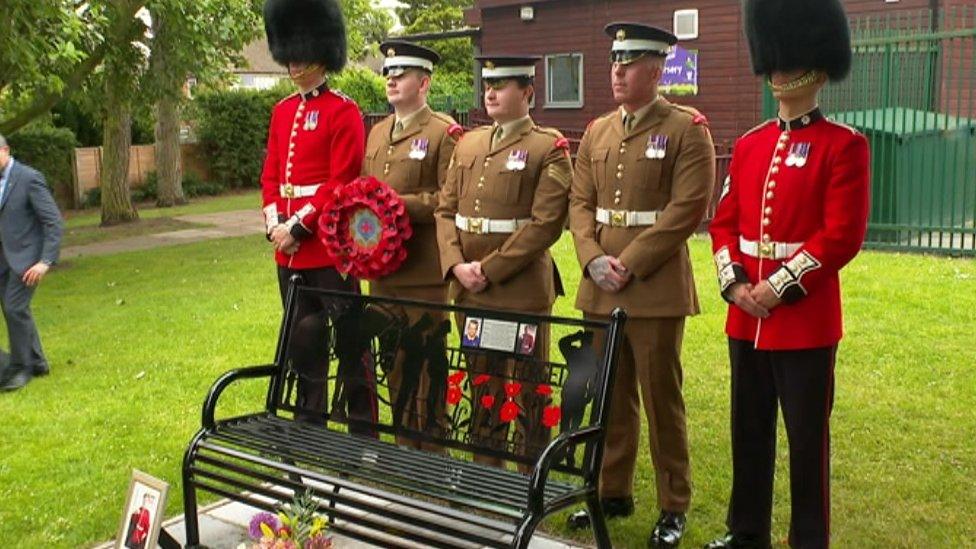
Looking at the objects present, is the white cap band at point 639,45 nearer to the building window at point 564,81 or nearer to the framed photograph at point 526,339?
the framed photograph at point 526,339

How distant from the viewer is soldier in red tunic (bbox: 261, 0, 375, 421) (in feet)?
16.5

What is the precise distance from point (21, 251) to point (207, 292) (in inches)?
136

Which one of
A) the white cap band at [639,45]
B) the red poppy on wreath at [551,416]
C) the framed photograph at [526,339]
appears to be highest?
the white cap band at [639,45]

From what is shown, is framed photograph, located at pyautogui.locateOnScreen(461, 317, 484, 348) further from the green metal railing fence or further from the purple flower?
the green metal railing fence

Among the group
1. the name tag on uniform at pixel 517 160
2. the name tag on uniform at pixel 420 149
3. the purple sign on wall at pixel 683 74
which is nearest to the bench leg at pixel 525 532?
the name tag on uniform at pixel 517 160

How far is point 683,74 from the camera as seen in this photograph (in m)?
17.7

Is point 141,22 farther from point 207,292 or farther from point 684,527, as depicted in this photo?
point 684,527

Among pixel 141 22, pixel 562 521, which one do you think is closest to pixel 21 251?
pixel 562 521

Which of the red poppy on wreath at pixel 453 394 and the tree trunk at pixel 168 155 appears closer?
the red poppy on wreath at pixel 453 394

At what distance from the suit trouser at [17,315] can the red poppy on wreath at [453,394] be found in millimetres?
4168

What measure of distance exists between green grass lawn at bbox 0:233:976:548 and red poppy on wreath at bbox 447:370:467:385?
2.64 feet

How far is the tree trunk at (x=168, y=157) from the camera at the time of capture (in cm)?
2044

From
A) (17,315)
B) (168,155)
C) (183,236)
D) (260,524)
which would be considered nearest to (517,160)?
(260,524)

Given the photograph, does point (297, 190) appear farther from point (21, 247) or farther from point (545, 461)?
point (21, 247)
